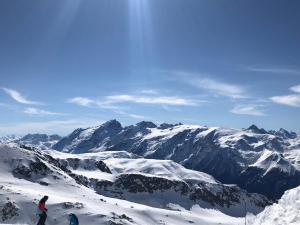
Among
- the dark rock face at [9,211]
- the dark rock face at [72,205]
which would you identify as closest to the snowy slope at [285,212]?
the dark rock face at [9,211]

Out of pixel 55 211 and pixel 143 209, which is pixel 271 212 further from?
pixel 143 209

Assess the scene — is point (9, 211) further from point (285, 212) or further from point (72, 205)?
point (285, 212)

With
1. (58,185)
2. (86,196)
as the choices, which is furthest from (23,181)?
(86,196)

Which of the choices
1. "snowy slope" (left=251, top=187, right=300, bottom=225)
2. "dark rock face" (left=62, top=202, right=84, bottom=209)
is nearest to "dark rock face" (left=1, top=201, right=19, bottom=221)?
"dark rock face" (left=62, top=202, right=84, bottom=209)

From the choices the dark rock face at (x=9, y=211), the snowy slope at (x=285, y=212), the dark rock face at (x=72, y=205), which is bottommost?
the dark rock face at (x=9, y=211)

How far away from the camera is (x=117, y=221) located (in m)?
144

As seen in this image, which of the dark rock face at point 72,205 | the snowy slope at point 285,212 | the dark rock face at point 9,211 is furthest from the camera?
the dark rock face at point 72,205

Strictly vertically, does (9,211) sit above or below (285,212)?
below

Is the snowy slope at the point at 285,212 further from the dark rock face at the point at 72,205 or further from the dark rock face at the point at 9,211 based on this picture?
the dark rock face at the point at 72,205

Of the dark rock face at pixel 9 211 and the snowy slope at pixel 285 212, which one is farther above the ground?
the snowy slope at pixel 285 212

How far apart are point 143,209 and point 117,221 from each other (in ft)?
125

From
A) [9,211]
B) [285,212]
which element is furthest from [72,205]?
[285,212]

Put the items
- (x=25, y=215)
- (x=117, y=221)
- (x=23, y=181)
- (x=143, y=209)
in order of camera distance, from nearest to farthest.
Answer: (x=25, y=215) → (x=117, y=221) → (x=143, y=209) → (x=23, y=181)

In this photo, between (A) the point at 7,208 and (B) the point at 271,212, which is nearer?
(B) the point at 271,212
